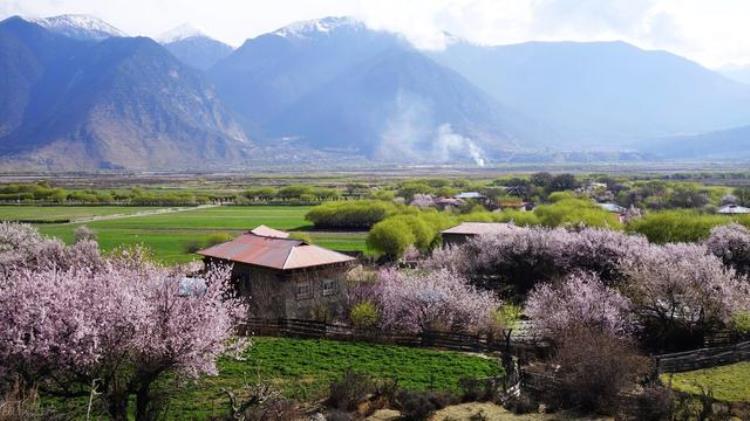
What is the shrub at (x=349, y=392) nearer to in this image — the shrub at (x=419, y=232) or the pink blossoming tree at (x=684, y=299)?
the pink blossoming tree at (x=684, y=299)

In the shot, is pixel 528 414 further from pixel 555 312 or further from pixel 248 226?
pixel 248 226

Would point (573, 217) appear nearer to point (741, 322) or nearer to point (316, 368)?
point (741, 322)

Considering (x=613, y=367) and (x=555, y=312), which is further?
(x=555, y=312)

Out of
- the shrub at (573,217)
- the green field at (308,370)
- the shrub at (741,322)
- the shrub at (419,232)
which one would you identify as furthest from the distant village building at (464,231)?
the green field at (308,370)

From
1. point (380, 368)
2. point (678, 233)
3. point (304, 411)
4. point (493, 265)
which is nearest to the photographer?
point (304, 411)

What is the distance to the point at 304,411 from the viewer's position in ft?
64.7

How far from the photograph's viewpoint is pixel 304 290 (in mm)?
34812

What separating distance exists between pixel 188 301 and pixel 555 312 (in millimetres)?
17421

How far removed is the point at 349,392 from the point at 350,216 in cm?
6648

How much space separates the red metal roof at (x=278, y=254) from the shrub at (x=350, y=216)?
1861 inches

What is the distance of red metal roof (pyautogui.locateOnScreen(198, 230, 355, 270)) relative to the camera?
34.3 m

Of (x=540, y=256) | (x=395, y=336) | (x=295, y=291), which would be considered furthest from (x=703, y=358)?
(x=295, y=291)

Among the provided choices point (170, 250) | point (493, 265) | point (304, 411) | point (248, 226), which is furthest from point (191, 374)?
point (248, 226)

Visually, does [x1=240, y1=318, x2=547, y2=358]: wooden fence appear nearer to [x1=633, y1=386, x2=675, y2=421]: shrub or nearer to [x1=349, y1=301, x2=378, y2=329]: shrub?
[x1=349, y1=301, x2=378, y2=329]: shrub
